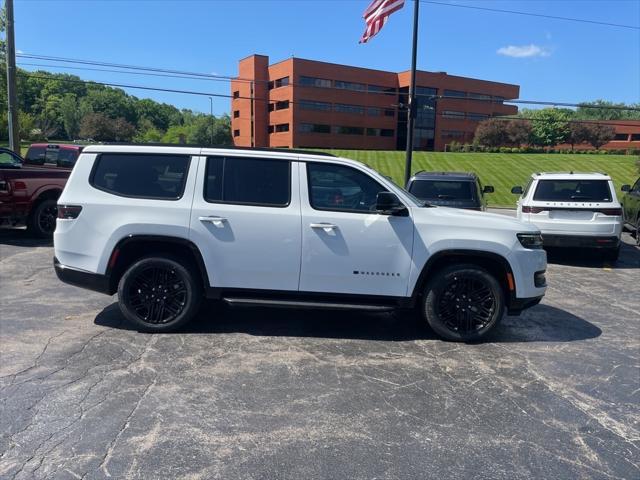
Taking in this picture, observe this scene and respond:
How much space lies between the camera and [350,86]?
71.5 m

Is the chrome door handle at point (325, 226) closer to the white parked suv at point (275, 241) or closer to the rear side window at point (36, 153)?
the white parked suv at point (275, 241)

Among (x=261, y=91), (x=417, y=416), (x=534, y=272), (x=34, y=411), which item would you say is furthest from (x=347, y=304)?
(x=261, y=91)

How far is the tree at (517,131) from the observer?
58469mm

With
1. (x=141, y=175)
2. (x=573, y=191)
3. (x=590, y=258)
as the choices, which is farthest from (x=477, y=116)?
(x=141, y=175)

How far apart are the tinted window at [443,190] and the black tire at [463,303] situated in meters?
4.95

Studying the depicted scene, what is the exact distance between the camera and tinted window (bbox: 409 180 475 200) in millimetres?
10133

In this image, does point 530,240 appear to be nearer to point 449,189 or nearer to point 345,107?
point 449,189

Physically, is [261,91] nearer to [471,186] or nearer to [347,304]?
[471,186]

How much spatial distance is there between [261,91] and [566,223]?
66.8 m

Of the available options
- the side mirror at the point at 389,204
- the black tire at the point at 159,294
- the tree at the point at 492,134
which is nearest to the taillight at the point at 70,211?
the black tire at the point at 159,294

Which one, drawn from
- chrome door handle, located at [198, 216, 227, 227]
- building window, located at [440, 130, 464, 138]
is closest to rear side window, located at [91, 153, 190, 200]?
chrome door handle, located at [198, 216, 227, 227]

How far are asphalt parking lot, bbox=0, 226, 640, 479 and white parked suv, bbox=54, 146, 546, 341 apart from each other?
462 millimetres

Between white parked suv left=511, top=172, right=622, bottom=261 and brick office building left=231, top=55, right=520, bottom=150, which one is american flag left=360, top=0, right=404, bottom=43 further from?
brick office building left=231, top=55, right=520, bottom=150

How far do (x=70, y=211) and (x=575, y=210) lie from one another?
8.72m
